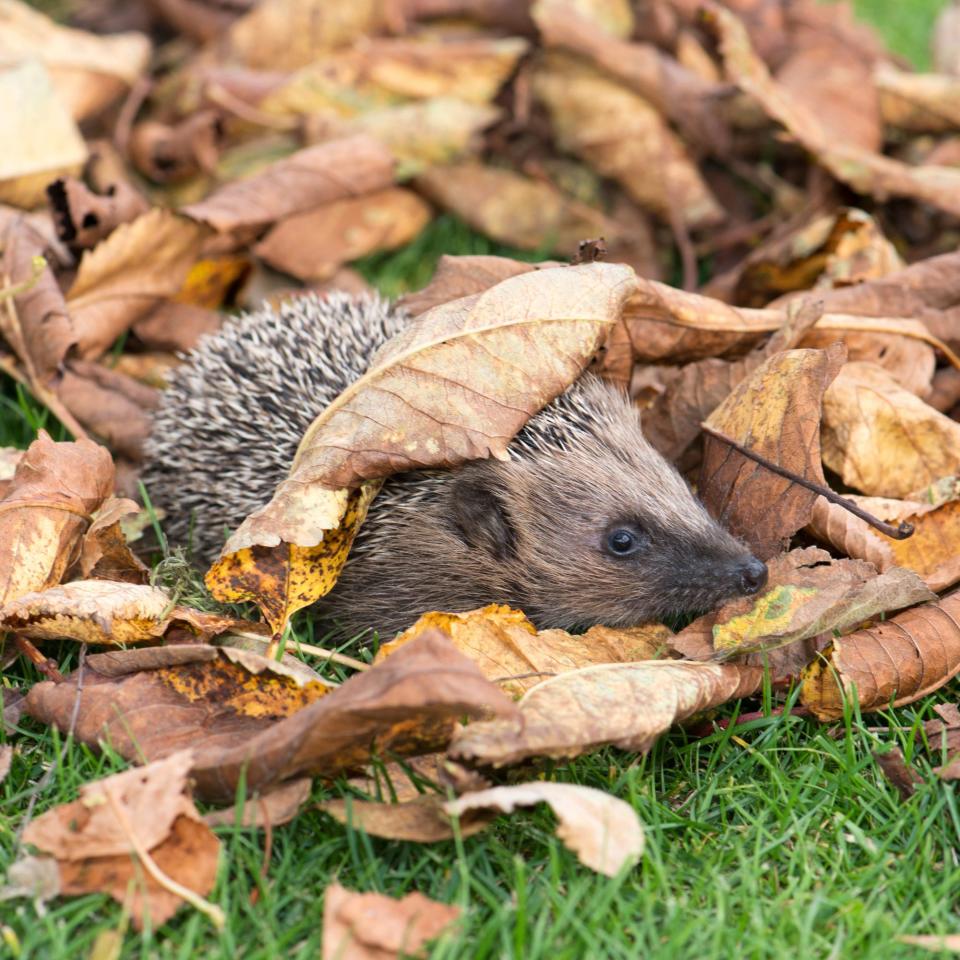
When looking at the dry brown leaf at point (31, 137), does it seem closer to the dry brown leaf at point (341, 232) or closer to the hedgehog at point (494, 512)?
the dry brown leaf at point (341, 232)

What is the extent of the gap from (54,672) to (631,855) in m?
1.55

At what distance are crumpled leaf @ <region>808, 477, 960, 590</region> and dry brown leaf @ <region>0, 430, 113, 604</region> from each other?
206 cm

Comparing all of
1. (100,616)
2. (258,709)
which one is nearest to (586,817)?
(258,709)

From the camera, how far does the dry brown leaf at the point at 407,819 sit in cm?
265

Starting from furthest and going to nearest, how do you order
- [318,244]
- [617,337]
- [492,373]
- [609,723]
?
1. [318,244]
2. [617,337]
3. [492,373]
4. [609,723]

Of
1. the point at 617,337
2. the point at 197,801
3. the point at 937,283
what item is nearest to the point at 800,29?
the point at 937,283

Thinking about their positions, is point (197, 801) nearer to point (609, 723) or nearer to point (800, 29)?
point (609, 723)

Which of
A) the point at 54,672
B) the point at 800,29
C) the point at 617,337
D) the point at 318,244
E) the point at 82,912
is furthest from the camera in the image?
the point at 800,29

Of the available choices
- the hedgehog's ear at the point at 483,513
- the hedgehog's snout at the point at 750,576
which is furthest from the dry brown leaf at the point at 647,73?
the hedgehog's snout at the point at 750,576

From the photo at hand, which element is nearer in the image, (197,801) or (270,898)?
(270,898)

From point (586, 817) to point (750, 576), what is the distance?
105 centimetres

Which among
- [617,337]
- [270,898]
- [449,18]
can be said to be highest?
[449,18]

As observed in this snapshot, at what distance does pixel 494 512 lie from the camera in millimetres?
3779

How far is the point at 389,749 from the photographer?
2.81 m
